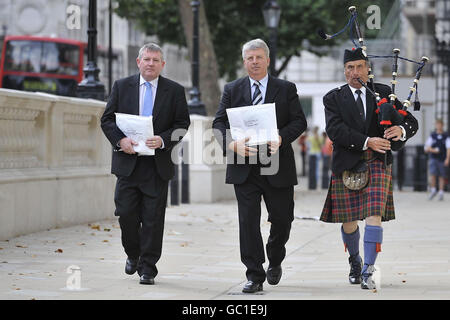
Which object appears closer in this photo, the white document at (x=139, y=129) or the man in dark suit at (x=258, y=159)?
the man in dark suit at (x=258, y=159)

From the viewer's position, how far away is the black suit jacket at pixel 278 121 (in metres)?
7.75

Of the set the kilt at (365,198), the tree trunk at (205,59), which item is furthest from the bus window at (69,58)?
the kilt at (365,198)

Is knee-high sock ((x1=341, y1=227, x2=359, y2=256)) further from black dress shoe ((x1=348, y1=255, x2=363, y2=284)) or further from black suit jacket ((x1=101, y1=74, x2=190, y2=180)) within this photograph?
black suit jacket ((x1=101, y1=74, x2=190, y2=180))

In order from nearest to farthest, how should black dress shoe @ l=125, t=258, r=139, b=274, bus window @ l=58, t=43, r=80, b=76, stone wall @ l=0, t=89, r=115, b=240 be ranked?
black dress shoe @ l=125, t=258, r=139, b=274 → stone wall @ l=0, t=89, r=115, b=240 → bus window @ l=58, t=43, r=80, b=76

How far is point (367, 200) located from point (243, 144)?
990 mm

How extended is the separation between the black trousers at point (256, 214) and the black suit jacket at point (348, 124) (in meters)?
0.45

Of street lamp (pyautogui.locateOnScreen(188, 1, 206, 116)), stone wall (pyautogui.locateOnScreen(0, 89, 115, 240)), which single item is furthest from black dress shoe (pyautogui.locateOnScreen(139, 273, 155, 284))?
street lamp (pyautogui.locateOnScreen(188, 1, 206, 116))

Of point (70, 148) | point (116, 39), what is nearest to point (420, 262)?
point (70, 148)

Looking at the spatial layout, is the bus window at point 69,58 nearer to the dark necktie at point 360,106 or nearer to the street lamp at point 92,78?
the street lamp at point 92,78

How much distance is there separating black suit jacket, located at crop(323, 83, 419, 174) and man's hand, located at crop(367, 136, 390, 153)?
8cm

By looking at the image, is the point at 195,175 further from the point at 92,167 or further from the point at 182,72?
the point at 182,72

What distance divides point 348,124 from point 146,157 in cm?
150

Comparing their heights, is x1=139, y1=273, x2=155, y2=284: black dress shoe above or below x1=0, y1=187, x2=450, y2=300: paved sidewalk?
Result: above

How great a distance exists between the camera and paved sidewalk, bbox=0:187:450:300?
758 centimetres
